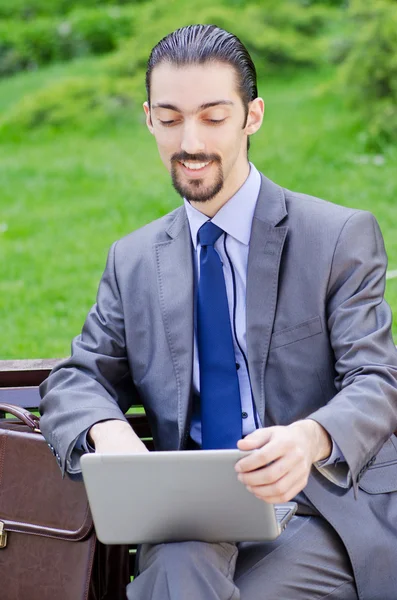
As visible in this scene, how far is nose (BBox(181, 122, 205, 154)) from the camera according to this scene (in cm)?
299

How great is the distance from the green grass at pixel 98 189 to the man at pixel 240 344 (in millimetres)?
2167

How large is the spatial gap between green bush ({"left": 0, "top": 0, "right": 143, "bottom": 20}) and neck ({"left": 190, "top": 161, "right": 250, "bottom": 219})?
8.90 m

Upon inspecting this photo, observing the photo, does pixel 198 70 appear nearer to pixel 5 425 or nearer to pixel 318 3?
pixel 5 425

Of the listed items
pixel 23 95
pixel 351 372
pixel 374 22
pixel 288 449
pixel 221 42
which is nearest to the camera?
pixel 288 449

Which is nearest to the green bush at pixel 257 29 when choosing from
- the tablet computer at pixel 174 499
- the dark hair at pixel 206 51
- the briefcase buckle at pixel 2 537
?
the dark hair at pixel 206 51

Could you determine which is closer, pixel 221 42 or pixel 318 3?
pixel 221 42

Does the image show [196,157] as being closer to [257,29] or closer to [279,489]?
[279,489]

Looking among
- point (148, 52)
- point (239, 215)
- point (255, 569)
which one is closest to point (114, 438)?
point (255, 569)

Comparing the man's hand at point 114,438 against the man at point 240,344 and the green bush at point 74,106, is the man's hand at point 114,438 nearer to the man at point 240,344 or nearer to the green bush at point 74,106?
the man at point 240,344

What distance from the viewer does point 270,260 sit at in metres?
3.08

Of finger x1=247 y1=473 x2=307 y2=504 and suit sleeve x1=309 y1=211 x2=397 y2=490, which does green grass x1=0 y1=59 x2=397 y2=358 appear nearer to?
suit sleeve x1=309 y1=211 x2=397 y2=490

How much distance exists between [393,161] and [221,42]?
14.8 ft

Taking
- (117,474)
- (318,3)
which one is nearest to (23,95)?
(318,3)

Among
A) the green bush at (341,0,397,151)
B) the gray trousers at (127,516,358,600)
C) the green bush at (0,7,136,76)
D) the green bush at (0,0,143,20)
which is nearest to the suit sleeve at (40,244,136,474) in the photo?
the gray trousers at (127,516,358,600)
